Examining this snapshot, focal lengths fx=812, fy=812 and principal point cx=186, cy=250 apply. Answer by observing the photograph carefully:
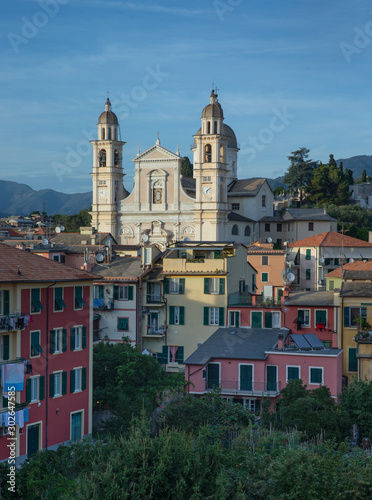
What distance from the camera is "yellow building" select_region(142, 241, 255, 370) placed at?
40.6 metres

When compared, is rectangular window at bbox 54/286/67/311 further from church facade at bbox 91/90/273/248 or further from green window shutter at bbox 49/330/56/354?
church facade at bbox 91/90/273/248

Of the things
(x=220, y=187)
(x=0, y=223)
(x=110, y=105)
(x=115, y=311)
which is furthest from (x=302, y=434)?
(x=0, y=223)

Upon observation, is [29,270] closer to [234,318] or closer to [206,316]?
[206,316]

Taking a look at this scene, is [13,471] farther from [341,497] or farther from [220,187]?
[220,187]

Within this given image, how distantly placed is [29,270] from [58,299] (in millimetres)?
2013

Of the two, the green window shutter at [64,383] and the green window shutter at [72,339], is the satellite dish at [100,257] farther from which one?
the green window shutter at [64,383]

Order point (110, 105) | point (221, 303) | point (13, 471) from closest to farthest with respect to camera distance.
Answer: point (13, 471)
point (221, 303)
point (110, 105)

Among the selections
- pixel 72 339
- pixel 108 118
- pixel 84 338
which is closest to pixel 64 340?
pixel 72 339

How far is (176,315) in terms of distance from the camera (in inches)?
1631

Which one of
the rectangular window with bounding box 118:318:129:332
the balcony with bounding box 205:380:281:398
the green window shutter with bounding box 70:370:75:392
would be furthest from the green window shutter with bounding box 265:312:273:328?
the green window shutter with bounding box 70:370:75:392

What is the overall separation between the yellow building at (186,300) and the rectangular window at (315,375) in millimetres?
7145

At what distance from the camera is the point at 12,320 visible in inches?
1073

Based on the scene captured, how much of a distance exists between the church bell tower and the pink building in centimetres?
5648

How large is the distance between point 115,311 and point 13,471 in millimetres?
19620
